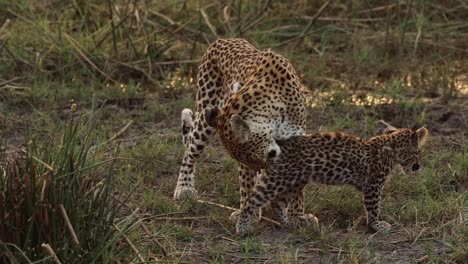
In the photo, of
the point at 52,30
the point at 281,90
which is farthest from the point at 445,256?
the point at 52,30

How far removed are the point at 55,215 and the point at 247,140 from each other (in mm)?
1463

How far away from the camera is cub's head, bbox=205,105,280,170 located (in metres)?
6.11

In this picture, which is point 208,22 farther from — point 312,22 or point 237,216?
point 237,216

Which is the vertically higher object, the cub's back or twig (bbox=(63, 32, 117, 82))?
the cub's back

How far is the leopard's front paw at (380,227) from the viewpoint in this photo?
635 centimetres

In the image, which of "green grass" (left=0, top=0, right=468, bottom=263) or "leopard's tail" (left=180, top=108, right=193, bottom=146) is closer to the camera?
"green grass" (left=0, top=0, right=468, bottom=263)

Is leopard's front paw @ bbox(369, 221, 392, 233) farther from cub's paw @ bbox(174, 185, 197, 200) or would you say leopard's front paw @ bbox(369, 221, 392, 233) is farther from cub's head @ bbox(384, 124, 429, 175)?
cub's paw @ bbox(174, 185, 197, 200)

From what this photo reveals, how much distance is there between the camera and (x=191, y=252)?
6.00 m

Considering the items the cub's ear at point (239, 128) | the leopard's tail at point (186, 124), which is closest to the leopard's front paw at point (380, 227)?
the cub's ear at point (239, 128)

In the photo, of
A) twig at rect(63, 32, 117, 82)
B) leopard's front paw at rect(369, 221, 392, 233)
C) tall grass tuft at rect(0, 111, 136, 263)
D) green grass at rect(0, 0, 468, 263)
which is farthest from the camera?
twig at rect(63, 32, 117, 82)

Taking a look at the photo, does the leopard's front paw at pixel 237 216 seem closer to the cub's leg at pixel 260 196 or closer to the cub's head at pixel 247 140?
the cub's leg at pixel 260 196

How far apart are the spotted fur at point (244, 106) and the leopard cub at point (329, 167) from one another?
91 millimetres

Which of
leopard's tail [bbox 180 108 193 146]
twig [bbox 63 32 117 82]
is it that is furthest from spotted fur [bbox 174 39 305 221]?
twig [bbox 63 32 117 82]

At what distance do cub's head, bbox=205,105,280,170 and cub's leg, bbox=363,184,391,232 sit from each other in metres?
0.62
